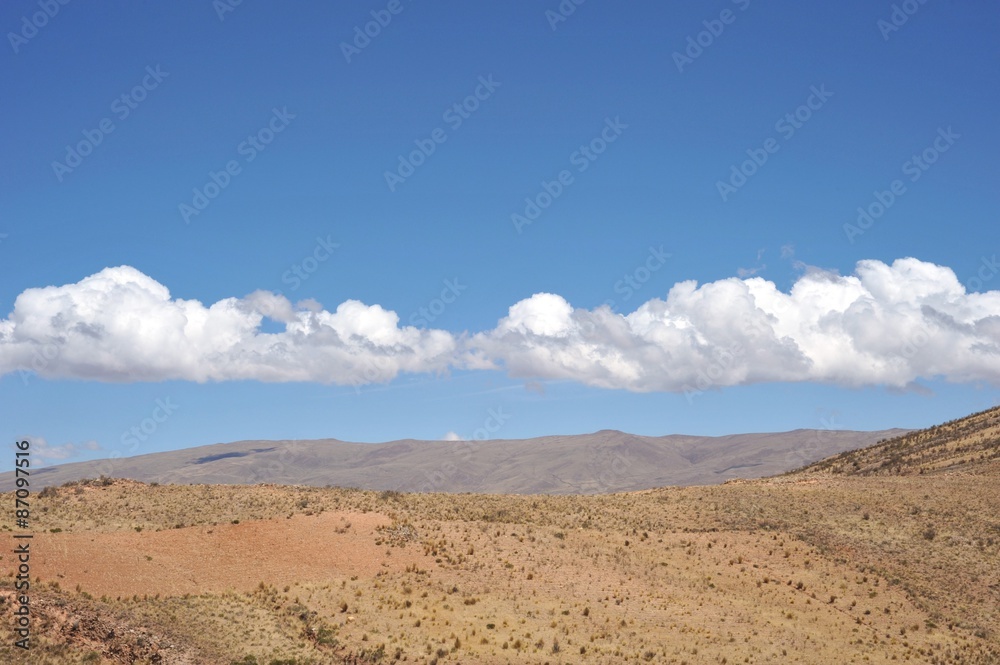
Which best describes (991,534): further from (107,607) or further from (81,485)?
(81,485)

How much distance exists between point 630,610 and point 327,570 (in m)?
14.8

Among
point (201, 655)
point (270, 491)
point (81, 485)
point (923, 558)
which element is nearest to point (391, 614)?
point (201, 655)

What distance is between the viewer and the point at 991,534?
50250 millimetres

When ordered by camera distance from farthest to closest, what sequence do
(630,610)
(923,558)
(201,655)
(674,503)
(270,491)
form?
(674,503), (270,491), (923,558), (630,610), (201,655)

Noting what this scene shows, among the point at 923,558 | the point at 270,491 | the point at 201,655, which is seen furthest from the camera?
the point at 270,491

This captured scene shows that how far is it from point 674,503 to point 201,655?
120ft

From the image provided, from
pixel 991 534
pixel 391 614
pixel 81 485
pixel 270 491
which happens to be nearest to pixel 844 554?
pixel 991 534

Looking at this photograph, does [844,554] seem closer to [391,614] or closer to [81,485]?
[391,614]

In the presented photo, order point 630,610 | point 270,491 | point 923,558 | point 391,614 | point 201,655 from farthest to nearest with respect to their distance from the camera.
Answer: point 270,491 → point 923,558 → point 630,610 → point 391,614 → point 201,655

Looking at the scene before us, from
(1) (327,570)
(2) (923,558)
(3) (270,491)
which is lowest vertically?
(2) (923,558)

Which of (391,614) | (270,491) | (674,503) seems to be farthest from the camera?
(674,503)

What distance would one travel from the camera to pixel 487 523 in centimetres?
5022

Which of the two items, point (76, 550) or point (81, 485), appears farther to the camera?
point (81, 485)

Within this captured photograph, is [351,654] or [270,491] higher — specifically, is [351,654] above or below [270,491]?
below
